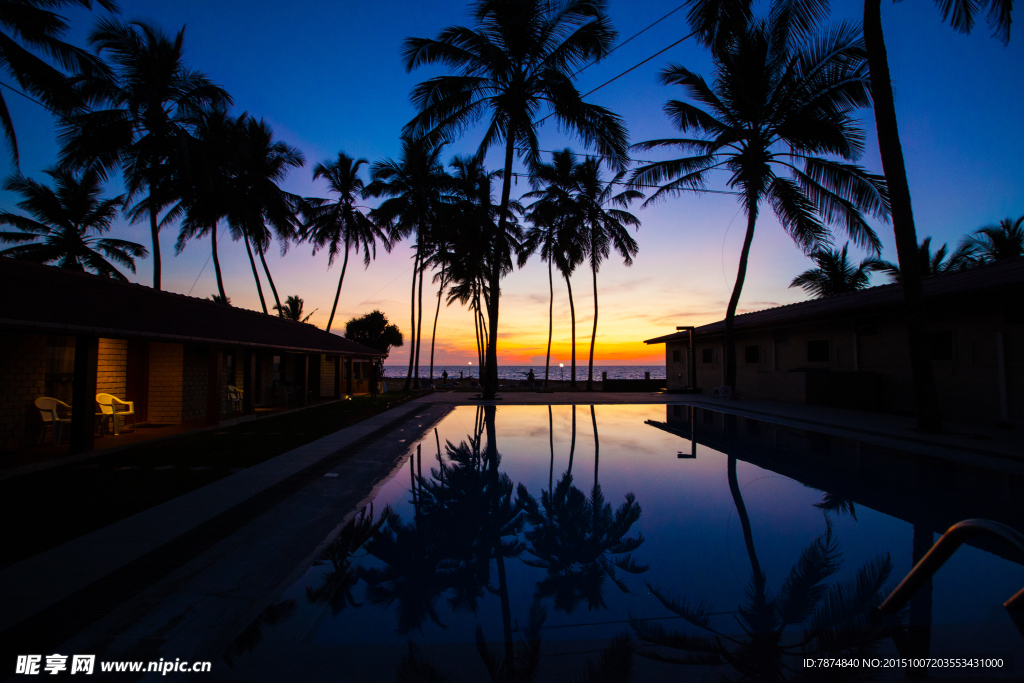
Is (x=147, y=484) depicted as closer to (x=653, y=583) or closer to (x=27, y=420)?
(x=27, y=420)

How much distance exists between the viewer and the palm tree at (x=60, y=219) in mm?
23453

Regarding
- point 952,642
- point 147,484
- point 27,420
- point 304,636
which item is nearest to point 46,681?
point 304,636

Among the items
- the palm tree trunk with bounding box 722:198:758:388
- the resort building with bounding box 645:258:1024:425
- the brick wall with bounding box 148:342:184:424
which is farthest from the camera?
the palm tree trunk with bounding box 722:198:758:388

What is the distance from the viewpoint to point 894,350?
45.2 feet

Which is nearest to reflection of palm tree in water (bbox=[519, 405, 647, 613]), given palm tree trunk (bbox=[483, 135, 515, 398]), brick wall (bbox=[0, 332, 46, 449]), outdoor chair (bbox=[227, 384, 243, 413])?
brick wall (bbox=[0, 332, 46, 449])

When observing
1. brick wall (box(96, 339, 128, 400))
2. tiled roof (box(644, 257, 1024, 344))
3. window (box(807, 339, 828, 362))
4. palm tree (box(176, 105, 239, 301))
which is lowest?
brick wall (box(96, 339, 128, 400))

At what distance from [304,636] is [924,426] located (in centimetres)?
1233

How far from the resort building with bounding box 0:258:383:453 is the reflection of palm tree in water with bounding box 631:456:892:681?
8.73 meters

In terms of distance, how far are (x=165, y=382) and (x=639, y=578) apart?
1342 cm

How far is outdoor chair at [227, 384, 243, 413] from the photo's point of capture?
1470 centimetres

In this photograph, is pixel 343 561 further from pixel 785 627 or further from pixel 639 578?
pixel 785 627

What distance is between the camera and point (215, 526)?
455 centimetres

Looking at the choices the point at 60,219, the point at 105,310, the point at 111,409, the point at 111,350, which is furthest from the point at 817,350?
the point at 60,219

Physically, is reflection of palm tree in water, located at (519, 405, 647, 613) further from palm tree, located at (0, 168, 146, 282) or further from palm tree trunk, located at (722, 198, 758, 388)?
palm tree, located at (0, 168, 146, 282)
